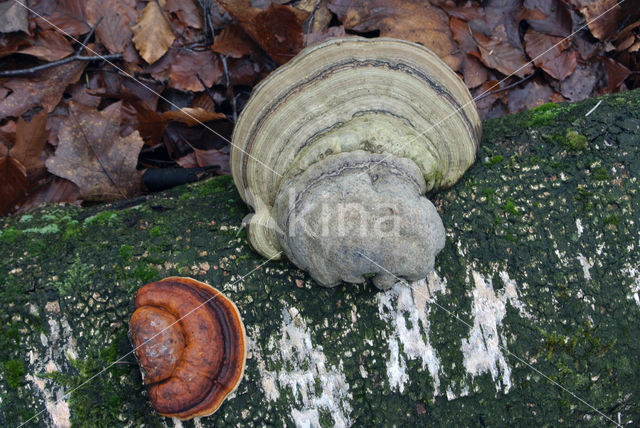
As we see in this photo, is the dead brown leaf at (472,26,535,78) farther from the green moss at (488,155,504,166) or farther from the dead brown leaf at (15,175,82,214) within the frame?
the dead brown leaf at (15,175,82,214)

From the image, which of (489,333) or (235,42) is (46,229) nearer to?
(235,42)

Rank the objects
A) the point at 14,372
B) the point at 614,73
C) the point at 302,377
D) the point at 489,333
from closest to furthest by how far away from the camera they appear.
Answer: the point at 14,372, the point at 302,377, the point at 489,333, the point at 614,73

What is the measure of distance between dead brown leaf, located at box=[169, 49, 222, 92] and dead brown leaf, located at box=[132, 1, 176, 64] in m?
0.14

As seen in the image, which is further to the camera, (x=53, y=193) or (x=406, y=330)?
(x=53, y=193)

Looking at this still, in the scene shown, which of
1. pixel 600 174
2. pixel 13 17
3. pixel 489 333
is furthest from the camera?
pixel 13 17

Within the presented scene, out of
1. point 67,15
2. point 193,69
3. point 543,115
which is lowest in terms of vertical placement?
point 543,115

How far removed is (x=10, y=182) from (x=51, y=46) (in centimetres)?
121

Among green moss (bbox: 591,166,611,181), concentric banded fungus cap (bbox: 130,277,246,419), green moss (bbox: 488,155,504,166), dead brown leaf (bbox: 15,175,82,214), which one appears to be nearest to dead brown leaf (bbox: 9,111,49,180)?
dead brown leaf (bbox: 15,175,82,214)

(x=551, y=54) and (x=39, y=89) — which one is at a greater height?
(x=39, y=89)

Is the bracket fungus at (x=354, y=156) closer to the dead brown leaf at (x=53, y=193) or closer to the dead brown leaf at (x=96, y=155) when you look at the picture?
the dead brown leaf at (x=96, y=155)

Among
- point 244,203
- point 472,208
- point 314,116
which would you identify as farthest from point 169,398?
point 472,208

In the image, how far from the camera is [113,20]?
3.64 m

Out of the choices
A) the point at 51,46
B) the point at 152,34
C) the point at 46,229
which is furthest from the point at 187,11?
the point at 46,229

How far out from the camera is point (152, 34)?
366 cm
